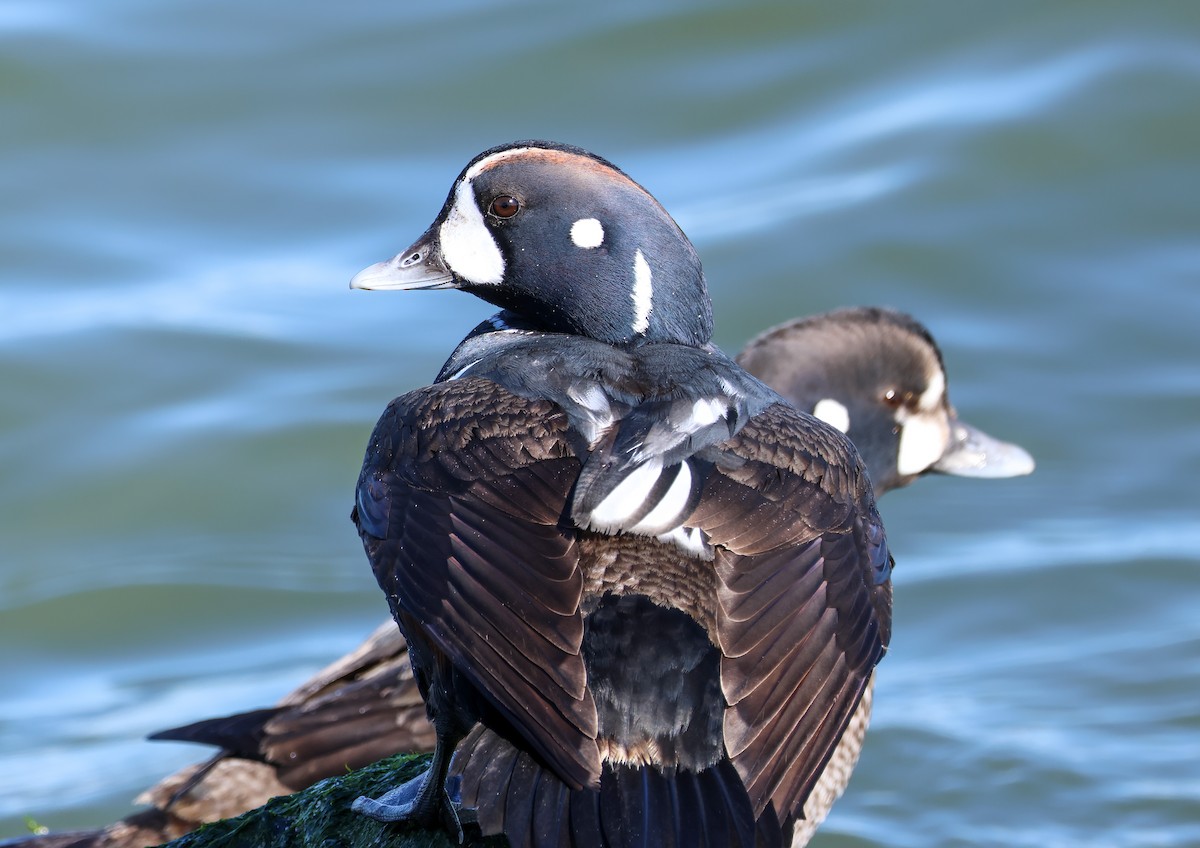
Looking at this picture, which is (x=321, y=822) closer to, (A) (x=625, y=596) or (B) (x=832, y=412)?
(A) (x=625, y=596)

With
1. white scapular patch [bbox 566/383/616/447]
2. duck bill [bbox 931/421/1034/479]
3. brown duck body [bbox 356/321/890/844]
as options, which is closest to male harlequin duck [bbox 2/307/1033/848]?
brown duck body [bbox 356/321/890/844]

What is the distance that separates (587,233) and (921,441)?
319cm

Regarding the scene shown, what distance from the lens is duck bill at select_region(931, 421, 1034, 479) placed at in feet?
25.0

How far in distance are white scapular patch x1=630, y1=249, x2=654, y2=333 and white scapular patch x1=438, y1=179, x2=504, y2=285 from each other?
0.38 metres

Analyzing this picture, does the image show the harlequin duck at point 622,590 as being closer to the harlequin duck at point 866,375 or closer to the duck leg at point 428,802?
the duck leg at point 428,802

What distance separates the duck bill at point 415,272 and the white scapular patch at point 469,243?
0.04 metres

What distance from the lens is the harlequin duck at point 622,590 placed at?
11.1ft

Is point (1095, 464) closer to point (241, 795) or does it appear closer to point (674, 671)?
point (241, 795)

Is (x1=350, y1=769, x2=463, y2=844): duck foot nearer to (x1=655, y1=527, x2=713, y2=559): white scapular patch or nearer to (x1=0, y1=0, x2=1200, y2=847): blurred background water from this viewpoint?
(x1=655, y1=527, x2=713, y2=559): white scapular patch

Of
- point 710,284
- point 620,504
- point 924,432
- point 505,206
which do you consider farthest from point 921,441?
point 620,504

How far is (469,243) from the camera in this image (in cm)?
474

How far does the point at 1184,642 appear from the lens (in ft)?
28.1

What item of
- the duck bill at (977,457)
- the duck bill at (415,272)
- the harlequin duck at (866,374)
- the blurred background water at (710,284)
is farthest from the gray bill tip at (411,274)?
the blurred background water at (710,284)

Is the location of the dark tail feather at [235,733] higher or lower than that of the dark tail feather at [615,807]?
higher
